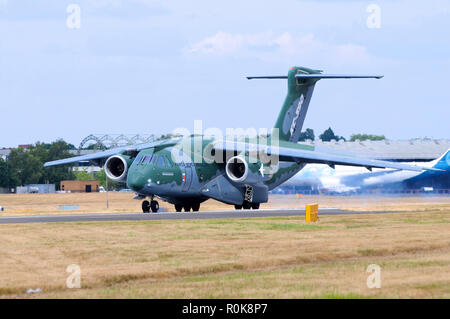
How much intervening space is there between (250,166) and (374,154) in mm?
81732

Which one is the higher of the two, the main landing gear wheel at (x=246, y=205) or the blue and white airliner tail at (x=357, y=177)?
the blue and white airliner tail at (x=357, y=177)

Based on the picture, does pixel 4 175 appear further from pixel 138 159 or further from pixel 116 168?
pixel 138 159

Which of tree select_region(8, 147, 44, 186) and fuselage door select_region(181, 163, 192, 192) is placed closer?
fuselage door select_region(181, 163, 192, 192)

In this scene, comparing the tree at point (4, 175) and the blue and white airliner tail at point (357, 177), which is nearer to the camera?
the blue and white airliner tail at point (357, 177)

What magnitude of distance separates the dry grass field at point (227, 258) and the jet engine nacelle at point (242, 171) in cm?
1198

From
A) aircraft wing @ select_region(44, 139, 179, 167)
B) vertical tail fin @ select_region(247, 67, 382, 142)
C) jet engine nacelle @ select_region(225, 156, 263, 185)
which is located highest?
vertical tail fin @ select_region(247, 67, 382, 142)

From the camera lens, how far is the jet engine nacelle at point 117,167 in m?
45.2

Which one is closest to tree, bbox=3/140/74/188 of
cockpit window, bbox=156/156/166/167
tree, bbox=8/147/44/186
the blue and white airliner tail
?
tree, bbox=8/147/44/186

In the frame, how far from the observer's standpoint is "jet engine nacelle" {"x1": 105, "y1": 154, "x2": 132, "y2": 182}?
45250 millimetres


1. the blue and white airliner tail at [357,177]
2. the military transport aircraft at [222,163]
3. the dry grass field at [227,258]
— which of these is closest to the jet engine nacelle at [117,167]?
the military transport aircraft at [222,163]

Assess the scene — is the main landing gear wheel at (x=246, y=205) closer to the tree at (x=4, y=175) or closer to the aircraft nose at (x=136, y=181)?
the aircraft nose at (x=136, y=181)

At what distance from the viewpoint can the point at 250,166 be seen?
46.7m

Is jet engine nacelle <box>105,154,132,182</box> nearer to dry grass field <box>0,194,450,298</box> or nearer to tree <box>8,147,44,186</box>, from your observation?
dry grass field <box>0,194,450,298</box>

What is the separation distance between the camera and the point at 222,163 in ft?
154
